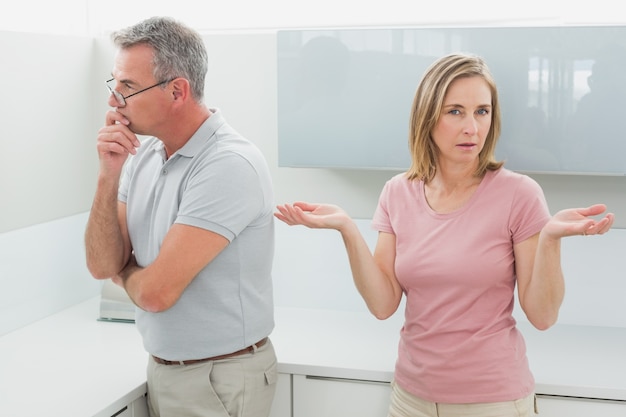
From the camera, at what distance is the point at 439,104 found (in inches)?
76.5

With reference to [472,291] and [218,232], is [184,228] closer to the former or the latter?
[218,232]

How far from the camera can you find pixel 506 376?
6.36 feet

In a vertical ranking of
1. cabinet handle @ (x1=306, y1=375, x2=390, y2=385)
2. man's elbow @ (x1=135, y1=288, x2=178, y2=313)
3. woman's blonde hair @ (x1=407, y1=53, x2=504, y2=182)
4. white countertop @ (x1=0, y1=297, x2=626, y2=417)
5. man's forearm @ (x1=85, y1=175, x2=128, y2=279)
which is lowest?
cabinet handle @ (x1=306, y1=375, x2=390, y2=385)

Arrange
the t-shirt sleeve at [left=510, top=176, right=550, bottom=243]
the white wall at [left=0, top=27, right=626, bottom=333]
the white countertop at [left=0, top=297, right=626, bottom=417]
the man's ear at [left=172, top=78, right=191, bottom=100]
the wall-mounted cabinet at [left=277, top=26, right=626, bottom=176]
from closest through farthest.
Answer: the t-shirt sleeve at [left=510, top=176, right=550, bottom=243] → the man's ear at [left=172, top=78, right=191, bottom=100] → the white countertop at [left=0, top=297, right=626, bottom=417] → the wall-mounted cabinet at [left=277, top=26, right=626, bottom=176] → the white wall at [left=0, top=27, right=626, bottom=333]

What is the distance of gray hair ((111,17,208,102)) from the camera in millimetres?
1983

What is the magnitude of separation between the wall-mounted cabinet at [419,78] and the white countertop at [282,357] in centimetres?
54

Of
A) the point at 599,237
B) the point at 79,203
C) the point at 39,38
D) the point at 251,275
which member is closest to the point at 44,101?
the point at 39,38

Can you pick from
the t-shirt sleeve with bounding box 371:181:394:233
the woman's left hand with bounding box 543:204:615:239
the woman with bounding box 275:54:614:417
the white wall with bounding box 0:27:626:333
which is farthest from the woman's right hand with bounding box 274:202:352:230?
the white wall with bounding box 0:27:626:333

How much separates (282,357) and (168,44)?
3.07 feet

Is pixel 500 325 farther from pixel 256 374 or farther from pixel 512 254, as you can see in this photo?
pixel 256 374

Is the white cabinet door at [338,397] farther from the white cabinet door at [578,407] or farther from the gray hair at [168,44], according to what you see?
the gray hair at [168,44]

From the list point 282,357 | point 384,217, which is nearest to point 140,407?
point 282,357

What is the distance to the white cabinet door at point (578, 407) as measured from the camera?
220 centimetres

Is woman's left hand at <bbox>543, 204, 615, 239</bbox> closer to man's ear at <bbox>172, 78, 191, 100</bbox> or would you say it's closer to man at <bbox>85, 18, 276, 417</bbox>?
man at <bbox>85, 18, 276, 417</bbox>
